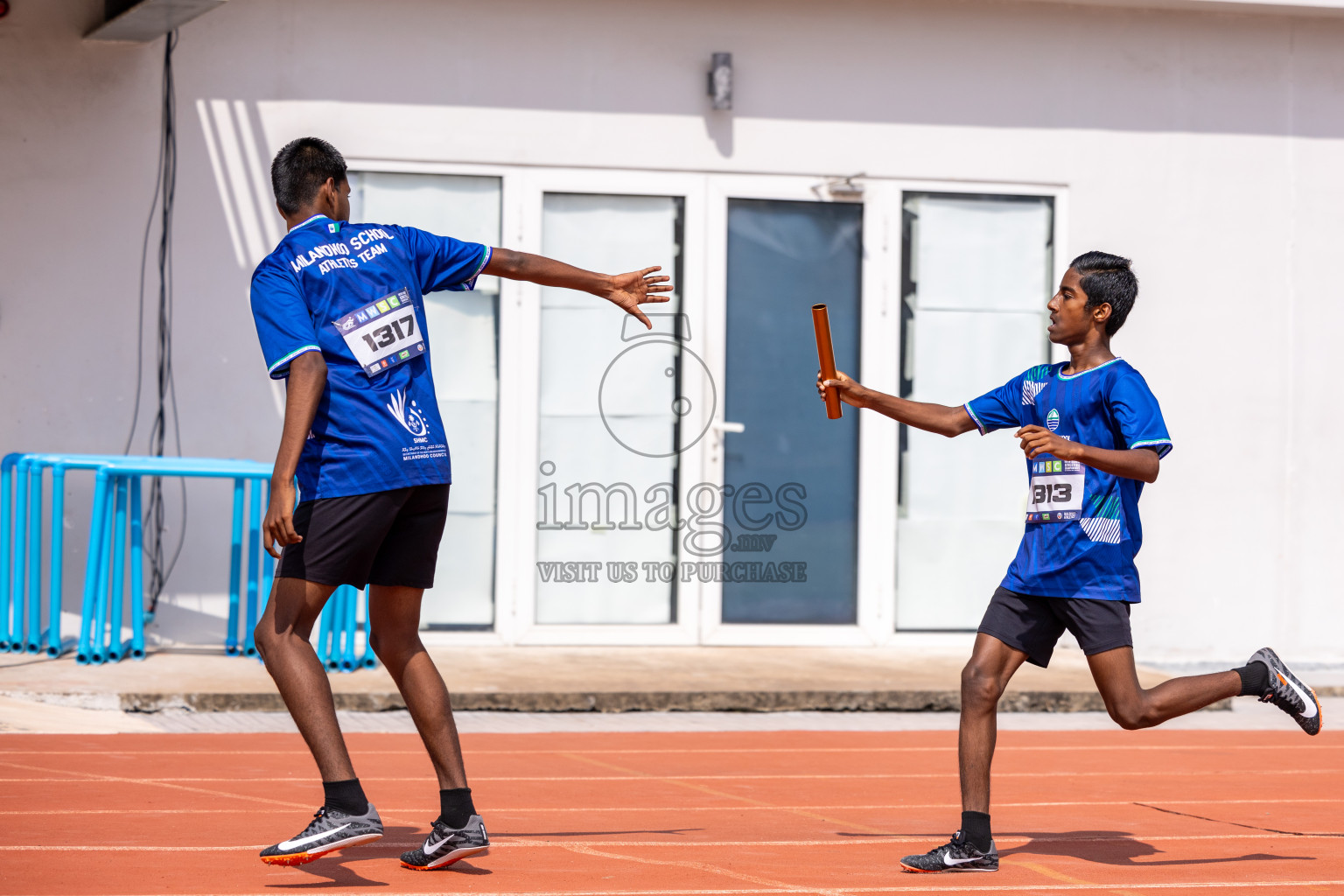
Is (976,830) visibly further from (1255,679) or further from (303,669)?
(303,669)

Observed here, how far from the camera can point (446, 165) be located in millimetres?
9758

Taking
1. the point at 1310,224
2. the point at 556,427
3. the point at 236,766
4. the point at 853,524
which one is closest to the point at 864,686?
the point at 853,524

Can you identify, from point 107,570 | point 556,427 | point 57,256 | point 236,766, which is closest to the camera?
point 236,766

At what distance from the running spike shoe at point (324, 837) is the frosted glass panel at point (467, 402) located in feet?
18.2

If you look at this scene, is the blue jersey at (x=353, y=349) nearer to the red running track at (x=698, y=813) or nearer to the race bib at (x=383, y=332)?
the race bib at (x=383, y=332)

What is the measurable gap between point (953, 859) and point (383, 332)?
2.25 metres

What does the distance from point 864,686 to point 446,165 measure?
13.3 ft

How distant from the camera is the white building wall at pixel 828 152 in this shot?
9375mm

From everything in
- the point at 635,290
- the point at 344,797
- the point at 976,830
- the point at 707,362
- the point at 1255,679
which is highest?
the point at 707,362

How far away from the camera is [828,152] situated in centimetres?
1015

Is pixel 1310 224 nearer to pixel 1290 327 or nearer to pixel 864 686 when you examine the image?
pixel 1290 327

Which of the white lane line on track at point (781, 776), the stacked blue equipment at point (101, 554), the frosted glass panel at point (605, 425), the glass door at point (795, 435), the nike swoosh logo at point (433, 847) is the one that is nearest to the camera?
the nike swoosh logo at point (433, 847)

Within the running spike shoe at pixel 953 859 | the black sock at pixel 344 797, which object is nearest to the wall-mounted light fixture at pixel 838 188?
the running spike shoe at pixel 953 859

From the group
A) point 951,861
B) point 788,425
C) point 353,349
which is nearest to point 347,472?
point 353,349
